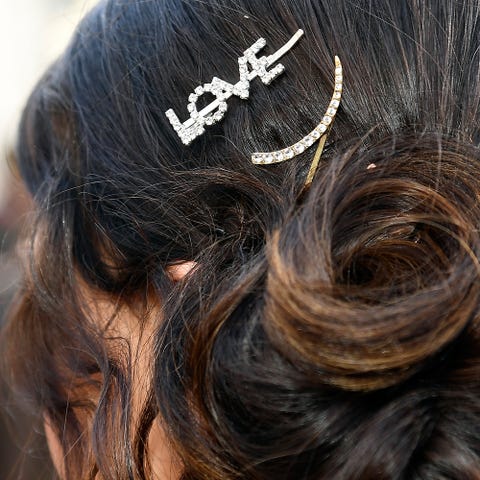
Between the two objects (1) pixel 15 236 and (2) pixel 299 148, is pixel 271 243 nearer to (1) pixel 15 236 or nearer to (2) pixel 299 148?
(2) pixel 299 148

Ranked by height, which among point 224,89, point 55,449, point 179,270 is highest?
point 224,89

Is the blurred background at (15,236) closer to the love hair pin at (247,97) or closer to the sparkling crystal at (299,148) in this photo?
the love hair pin at (247,97)

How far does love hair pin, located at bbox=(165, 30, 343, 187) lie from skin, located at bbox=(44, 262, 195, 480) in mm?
140

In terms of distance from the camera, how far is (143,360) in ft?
2.28

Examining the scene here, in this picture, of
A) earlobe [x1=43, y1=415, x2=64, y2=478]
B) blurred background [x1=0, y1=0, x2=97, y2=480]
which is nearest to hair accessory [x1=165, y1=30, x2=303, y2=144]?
blurred background [x1=0, y1=0, x2=97, y2=480]

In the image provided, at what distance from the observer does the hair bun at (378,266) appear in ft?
1.68

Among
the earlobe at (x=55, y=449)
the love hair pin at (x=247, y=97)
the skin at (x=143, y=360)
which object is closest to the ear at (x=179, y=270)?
the skin at (x=143, y=360)

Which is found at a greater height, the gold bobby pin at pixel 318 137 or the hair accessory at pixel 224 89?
the hair accessory at pixel 224 89

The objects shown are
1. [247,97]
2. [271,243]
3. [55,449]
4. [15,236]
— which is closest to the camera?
[271,243]

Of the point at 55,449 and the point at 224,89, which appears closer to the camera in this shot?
the point at 224,89

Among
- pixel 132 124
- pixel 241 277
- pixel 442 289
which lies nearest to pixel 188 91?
pixel 132 124

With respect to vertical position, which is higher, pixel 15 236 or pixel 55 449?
pixel 15 236

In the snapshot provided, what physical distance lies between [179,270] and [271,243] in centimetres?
16

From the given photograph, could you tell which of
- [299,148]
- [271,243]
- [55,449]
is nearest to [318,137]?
[299,148]
